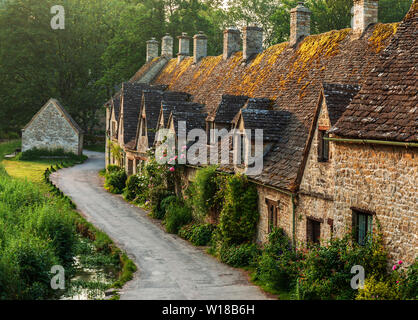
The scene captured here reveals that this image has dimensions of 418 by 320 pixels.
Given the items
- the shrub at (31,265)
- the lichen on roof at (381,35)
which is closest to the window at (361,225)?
the lichen on roof at (381,35)

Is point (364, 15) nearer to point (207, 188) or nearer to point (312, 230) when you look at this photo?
point (312, 230)

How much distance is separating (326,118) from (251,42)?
Answer: 15.1 meters

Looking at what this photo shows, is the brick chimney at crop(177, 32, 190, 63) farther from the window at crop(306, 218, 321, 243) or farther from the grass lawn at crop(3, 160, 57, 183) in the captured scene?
the window at crop(306, 218, 321, 243)

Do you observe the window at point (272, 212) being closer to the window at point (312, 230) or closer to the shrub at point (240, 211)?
the shrub at point (240, 211)

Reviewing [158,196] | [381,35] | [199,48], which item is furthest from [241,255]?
[199,48]

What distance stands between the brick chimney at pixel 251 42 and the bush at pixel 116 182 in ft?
43.2

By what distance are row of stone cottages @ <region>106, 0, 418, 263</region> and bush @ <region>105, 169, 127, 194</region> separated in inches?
139

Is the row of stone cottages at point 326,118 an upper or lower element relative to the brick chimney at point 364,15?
lower

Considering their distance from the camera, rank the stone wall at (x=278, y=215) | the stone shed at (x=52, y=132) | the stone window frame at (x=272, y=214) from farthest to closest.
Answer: the stone shed at (x=52, y=132) < the stone window frame at (x=272, y=214) < the stone wall at (x=278, y=215)

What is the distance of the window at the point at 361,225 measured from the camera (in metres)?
13.9

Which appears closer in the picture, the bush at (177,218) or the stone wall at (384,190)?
the stone wall at (384,190)

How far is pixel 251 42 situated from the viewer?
3034cm

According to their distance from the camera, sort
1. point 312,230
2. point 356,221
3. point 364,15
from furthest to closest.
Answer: point 364,15, point 312,230, point 356,221

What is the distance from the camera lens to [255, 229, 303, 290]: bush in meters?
16.4
